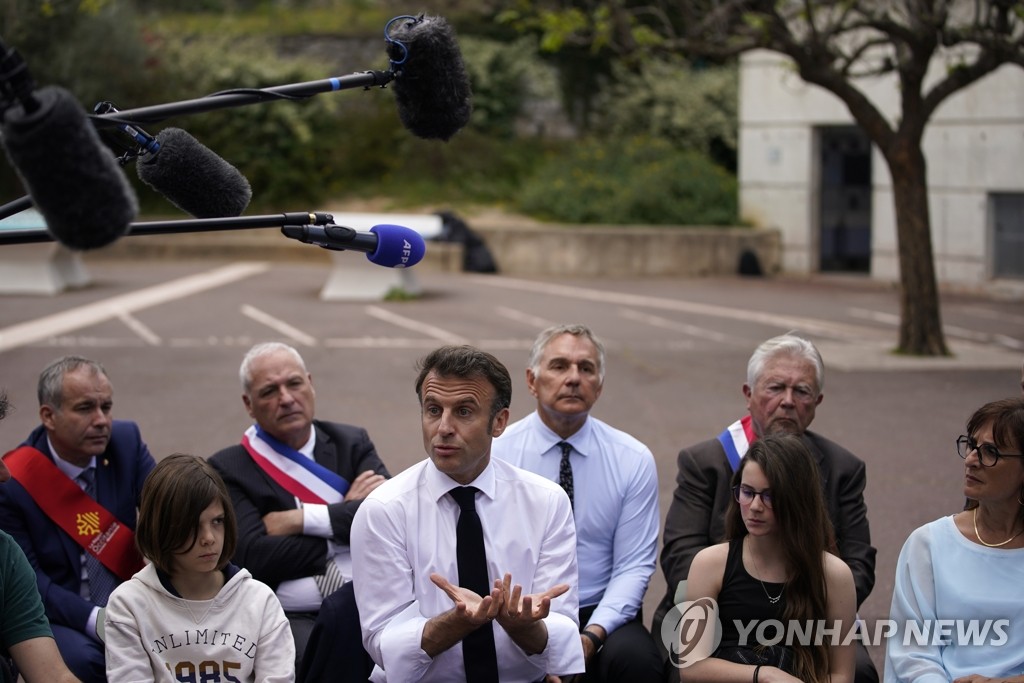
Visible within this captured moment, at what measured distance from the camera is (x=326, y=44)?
1109 inches

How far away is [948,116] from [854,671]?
1912 cm

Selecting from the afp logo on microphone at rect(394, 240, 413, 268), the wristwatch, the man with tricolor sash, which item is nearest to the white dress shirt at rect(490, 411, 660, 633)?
the wristwatch

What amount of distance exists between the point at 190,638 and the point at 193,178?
1.68 metres

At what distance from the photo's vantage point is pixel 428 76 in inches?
120

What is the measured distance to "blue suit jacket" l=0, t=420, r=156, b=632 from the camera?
464 cm

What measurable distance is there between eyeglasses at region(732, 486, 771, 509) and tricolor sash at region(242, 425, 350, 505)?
180cm

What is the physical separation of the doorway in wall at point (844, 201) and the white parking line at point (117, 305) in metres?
10.7

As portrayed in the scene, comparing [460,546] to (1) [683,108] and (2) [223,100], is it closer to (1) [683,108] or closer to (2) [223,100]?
(2) [223,100]

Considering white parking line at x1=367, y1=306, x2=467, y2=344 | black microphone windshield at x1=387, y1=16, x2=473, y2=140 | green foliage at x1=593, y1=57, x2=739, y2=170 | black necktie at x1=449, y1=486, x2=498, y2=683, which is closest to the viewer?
black microphone windshield at x1=387, y1=16, x2=473, y2=140

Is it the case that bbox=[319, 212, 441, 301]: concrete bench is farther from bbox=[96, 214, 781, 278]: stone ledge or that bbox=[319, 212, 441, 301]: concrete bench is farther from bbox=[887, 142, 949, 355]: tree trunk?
bbox=[887, 142, 949, 355]: tree trunk

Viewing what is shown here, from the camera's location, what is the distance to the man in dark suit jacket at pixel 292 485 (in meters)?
4.92

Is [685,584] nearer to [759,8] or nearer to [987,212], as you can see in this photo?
[759,8]

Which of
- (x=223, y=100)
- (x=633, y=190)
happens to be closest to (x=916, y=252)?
(x=633, y=190)

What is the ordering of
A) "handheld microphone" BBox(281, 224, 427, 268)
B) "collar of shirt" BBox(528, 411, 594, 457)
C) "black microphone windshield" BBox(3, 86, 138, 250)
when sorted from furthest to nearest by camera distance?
"collar of shirt" BBox(528, 411, 594, 457) → "handheld microphone" BBox(281, 224, 427, 268) → "black microphone windshield" BBox(3, 86, 138, 250)
